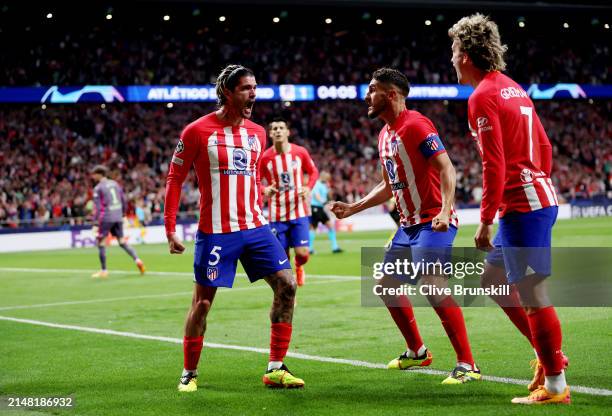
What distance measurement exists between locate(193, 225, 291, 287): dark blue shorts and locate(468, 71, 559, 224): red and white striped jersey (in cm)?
191

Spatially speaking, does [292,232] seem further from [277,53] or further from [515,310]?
[277,53]

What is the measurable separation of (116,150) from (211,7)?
26.0 ft

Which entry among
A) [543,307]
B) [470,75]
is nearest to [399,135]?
[470,75]

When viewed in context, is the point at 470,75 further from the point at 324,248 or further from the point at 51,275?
the point at 324,248

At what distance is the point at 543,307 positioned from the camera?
19.0 ft

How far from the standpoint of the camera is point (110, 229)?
19.4m

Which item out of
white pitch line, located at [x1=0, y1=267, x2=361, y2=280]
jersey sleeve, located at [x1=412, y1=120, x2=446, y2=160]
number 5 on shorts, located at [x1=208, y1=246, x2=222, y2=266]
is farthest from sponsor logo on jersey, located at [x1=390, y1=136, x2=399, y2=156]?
white pitch line, located at [x1=0, y1=267, x2=361, y2=280]

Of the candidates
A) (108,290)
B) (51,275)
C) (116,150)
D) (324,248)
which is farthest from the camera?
(116,150)

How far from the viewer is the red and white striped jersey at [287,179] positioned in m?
12.9

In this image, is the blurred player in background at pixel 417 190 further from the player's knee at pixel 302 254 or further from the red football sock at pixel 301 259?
the red football sock at pixel 301 259

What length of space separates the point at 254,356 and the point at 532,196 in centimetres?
352

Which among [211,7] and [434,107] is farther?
[434,107]

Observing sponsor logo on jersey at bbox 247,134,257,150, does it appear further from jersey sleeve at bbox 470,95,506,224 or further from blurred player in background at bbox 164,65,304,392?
jersey sleeve at bbox 470,95,506,224

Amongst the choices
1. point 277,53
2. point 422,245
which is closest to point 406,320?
point 422,245
